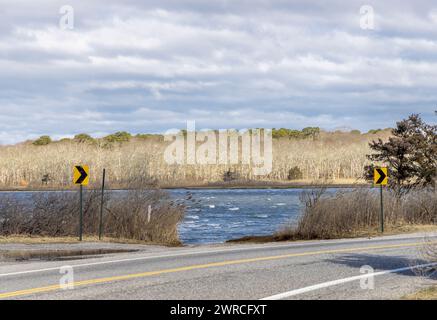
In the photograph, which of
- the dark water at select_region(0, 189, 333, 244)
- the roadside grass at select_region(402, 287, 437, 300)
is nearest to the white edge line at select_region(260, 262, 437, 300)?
the roadside grass at select_region(402, 287, 437, 300)

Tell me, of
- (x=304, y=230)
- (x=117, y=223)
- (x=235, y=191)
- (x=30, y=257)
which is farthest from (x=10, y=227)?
(x=235, y=191)

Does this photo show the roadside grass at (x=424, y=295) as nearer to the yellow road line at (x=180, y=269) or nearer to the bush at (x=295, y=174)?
the yellow road line at (x=180, y=269)

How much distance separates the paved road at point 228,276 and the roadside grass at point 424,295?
0.21 metres

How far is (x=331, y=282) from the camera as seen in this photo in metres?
11.3

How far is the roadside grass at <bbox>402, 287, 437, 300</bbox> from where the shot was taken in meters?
9.70

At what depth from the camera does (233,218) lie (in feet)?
141

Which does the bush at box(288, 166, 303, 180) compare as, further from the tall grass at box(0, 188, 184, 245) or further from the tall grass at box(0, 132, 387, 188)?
the tall grass at box(0, 188, 184, 245)

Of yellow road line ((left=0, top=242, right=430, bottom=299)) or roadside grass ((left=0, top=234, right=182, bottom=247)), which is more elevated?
yellow road line ((left=0, top=242, right=430, bottom=299))

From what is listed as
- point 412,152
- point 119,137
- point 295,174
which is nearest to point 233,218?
point 412,152

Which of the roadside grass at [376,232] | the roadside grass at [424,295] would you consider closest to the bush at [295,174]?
the roadside grass at [376,232]

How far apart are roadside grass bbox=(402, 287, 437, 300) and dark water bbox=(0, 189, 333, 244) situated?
55.0ft

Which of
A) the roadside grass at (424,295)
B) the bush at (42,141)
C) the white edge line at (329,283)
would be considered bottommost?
the white edge line at (329,283)

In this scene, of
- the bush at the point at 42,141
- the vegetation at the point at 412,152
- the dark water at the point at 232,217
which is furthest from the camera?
the bush at the point at 42,141

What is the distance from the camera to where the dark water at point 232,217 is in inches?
1281
